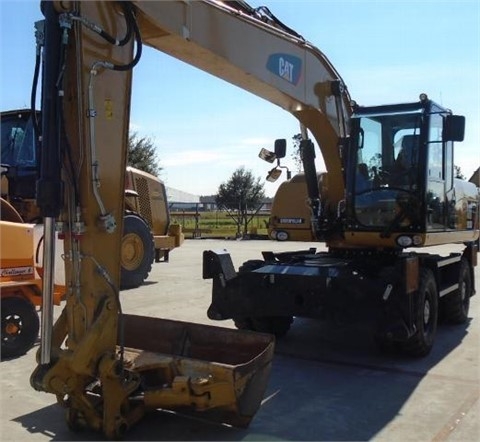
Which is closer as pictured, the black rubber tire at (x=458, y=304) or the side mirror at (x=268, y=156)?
the side mirror at (x=268, y=156)

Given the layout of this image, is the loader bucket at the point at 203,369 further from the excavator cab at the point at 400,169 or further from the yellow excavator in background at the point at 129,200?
the excavator cab at the point at 400,169

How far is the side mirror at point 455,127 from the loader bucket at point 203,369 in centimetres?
368

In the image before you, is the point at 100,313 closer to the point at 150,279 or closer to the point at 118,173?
the point at 118,173

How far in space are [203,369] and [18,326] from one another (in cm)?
303

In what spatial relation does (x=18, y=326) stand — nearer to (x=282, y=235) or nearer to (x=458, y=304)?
(x=282, y=235)

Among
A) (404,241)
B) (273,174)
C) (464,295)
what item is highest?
(273,174)

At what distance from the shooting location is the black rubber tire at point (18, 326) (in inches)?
244

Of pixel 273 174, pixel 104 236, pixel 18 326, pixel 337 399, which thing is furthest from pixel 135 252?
pixel 104 236

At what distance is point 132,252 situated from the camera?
449 inches

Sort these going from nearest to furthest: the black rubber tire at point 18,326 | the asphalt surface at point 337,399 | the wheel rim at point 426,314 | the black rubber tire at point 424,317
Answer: the asphalt surface at point 337,399
the black rubber tire at point 18,326
the black rubber tire at point 424,317
the wheel rim at point 426,314

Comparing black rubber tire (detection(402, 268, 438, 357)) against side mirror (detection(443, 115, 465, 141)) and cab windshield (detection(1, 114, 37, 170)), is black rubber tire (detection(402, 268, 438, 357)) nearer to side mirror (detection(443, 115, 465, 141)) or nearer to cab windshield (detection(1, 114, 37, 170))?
side mirror (detection(443, 115, 465, 141))

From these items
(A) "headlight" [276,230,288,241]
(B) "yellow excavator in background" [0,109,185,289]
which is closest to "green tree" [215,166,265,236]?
(B) "yellow excavator in background" [0,109,185,289]

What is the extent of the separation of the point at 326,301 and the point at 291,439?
2.14 metres

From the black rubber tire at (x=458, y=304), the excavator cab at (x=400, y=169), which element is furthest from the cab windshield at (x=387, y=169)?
the black rubber tire at (x=458, y=304)
